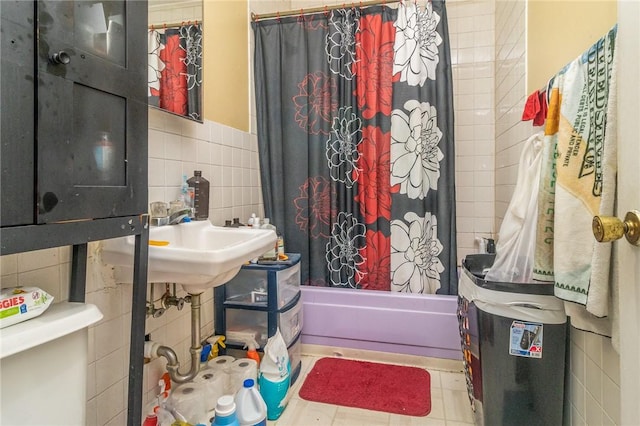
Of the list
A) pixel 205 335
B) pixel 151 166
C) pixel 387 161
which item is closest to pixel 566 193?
pixel 387 161

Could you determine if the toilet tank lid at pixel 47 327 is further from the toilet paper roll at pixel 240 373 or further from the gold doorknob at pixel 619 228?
the gold doorknob at pixel 619 228

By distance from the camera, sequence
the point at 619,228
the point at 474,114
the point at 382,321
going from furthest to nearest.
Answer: the point at 474,114
the point at 382,321
the point at 619,228

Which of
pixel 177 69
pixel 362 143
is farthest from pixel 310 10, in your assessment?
pixel 177 69

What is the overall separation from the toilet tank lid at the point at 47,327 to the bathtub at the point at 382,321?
1.41m

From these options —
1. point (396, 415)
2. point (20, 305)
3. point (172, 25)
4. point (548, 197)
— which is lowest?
point (396, 415)

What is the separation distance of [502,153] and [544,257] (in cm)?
130

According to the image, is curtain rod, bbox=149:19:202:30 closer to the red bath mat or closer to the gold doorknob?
the gold doorknob

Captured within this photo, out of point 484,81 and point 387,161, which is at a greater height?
point 484,81

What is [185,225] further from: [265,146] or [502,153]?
[502,153]

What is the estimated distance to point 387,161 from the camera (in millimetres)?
1994

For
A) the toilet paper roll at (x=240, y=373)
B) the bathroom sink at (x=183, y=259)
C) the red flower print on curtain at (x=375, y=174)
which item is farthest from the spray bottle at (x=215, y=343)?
the red flower print on curtain at (x=375, y=174)

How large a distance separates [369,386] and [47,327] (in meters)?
1.48

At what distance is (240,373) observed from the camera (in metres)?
1.48

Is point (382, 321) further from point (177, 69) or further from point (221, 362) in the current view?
point (177, 69)
